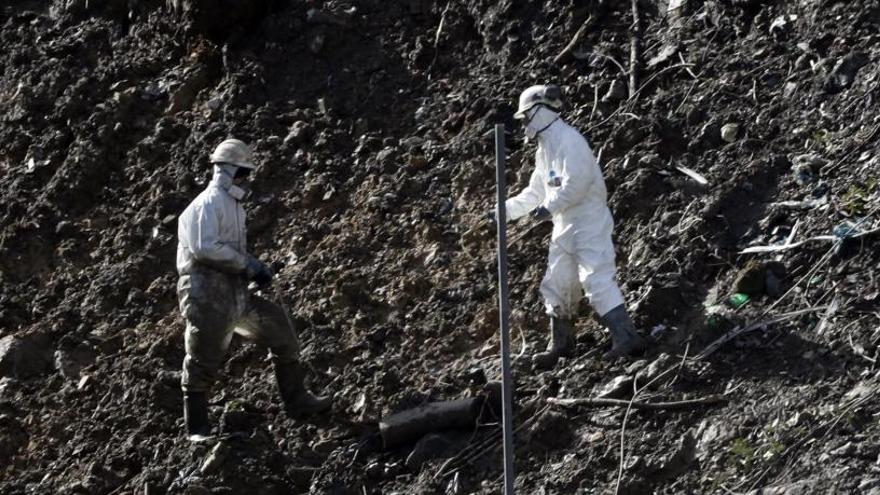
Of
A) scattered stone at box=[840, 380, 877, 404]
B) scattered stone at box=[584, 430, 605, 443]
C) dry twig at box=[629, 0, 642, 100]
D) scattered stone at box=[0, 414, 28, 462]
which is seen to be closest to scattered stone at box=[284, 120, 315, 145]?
dry twig at box=[629, 0, 642, 100]

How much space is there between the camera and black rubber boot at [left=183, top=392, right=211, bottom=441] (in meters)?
12.1

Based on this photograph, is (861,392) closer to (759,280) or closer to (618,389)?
(759,280)

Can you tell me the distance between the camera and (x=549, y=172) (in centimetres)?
1165

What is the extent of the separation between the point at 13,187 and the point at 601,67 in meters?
4.98

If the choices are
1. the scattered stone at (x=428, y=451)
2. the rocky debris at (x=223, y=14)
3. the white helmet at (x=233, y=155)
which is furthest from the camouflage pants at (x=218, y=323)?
the rocky debris at (x=223, y=14)

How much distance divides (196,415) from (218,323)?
65cm

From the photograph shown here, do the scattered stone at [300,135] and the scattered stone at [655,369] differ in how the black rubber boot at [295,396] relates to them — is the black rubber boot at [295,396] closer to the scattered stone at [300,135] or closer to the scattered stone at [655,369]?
the scattered stone at [655,369]

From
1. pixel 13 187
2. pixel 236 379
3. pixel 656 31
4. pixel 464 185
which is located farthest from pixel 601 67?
pixel 13 187

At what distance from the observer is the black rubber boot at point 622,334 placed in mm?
11383

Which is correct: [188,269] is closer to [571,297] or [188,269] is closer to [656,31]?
[571,297]

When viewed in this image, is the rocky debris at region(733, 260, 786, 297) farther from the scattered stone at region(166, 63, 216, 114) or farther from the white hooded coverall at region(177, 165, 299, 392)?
the scattered stone at region(166, 63, 216, 114)

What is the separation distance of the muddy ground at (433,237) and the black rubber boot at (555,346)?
0.31 ft

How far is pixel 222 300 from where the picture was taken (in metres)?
11.9

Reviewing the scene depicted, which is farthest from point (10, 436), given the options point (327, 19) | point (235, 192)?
point (327, 19)
